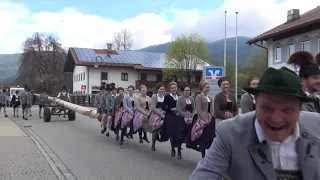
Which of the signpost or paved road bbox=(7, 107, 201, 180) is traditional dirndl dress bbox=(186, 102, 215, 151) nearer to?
paved road bbox=(7, 107, 201, 180)

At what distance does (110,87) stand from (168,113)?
14.2 feet

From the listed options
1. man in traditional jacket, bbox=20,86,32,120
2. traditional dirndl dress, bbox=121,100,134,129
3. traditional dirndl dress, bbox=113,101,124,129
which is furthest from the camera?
man in traditional jacket, bbox=20,86,32,120

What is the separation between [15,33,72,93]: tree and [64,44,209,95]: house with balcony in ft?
11.7

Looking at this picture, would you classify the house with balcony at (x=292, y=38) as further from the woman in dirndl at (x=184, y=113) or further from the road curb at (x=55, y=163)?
the road curb at (x=55, y=163)

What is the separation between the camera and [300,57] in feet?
9.71

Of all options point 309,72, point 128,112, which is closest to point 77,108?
point 128,112

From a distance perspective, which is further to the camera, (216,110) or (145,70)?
(145,70)

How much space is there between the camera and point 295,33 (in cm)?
2777

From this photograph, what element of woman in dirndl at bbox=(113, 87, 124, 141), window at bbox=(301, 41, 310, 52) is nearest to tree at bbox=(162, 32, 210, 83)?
window at bbox=(301, 41, 310, 52)

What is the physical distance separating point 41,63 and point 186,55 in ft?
77.2

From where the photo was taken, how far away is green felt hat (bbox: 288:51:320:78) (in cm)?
292

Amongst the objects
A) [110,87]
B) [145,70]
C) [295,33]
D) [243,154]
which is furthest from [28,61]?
[243,154]

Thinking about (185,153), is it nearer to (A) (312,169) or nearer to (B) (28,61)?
(A) (312,169)

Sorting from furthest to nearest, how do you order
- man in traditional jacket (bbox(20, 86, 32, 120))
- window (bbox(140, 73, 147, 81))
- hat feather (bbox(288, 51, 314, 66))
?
window (bbox(140, 73, 147, 81)) < man in traditional jacket (bbox(20, 86, 32, 120)) < hat feather (bbox(288, 51, 314, 66))
